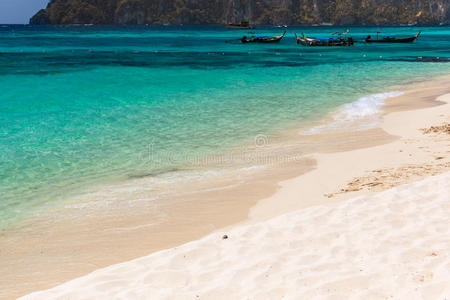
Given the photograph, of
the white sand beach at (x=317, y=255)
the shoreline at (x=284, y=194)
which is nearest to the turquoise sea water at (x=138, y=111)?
the shoreline at (x=284, y=194)

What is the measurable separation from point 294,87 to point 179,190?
62.4 feet

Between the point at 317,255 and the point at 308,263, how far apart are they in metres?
0.29

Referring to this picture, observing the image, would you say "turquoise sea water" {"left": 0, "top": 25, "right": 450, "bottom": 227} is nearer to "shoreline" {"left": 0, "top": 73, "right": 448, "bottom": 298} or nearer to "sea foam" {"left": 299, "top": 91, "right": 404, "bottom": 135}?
"sea foam" {"left": 299, "top": 91, "right": 404, "bottom": 135}

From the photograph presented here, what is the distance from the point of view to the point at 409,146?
12344mm

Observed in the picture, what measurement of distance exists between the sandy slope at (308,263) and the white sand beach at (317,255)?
12mm

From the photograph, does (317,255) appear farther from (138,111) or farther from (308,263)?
(138,111)

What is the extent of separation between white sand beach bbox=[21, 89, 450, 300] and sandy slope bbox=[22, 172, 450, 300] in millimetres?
12

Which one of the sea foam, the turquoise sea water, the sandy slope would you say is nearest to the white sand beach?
the sandy slope

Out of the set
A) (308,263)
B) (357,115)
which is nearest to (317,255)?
(308,263)

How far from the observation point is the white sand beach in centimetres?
494

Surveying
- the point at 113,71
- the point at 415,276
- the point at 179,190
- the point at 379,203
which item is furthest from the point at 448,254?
the point at 113,71

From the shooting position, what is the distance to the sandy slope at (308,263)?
4.89m

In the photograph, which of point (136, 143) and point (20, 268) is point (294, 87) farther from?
point (20, 268)

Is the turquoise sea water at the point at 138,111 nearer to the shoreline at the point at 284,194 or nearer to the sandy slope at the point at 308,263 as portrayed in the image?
the shoreline at the point at 284,194
